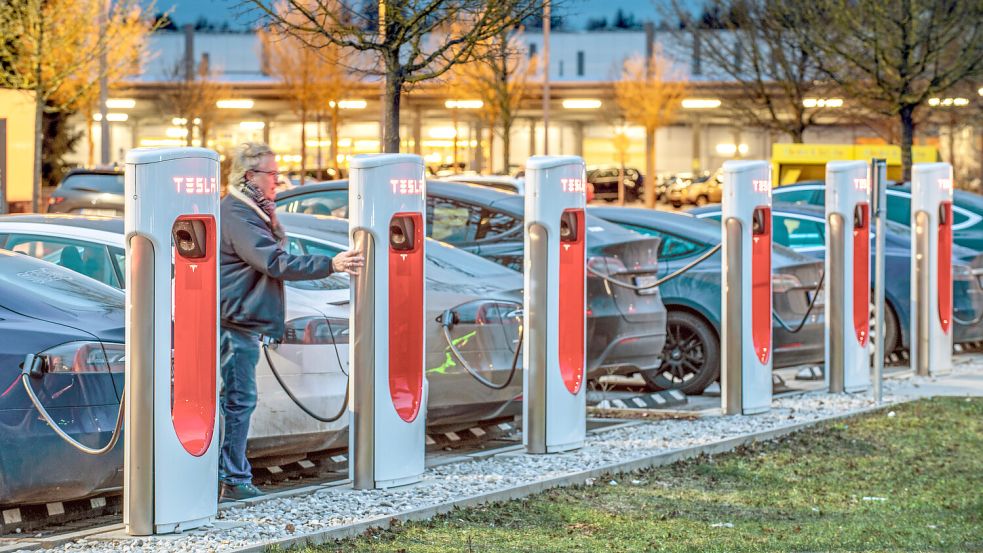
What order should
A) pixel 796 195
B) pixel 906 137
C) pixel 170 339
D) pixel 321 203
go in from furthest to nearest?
1. pixel 906 137
2. pixel 796 195
3. pixel 321 203
4. pixel 170 339

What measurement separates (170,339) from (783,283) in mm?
6889

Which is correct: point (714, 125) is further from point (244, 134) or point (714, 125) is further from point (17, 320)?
point (17, 320)

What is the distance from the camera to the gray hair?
282 inches

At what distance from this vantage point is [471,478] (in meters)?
7.66

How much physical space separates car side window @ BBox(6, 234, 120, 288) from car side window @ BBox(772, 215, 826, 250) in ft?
26.6

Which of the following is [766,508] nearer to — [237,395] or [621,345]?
[237,395]

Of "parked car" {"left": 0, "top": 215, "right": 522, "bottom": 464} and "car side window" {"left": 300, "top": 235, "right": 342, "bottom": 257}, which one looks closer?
"parked car" {"left": 0, "top": 215, "right": 522, "bottom": 464}

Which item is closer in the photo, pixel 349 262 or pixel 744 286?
pixel 349 262

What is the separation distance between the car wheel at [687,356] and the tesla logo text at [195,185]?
19.9 feet

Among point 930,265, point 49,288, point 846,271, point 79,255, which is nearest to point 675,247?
point 846,271

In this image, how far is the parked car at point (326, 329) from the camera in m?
7.49

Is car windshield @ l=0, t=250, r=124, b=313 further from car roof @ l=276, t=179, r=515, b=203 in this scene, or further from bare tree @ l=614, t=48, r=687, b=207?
bare tree @ l=614, t=48, r=687, b=207

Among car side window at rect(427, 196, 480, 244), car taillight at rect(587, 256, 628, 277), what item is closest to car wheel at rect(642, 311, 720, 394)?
car taillight at rect(587, 256, 628, 277)

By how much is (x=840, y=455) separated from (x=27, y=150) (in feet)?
72.1
